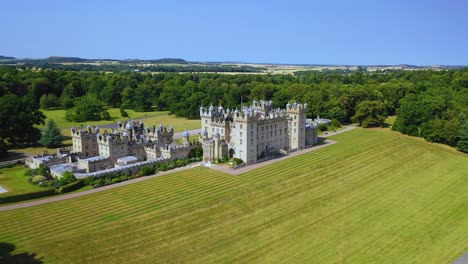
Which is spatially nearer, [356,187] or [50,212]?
[50,212]

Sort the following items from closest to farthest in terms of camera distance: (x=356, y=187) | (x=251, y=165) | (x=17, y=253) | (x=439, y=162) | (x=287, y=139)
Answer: (x=17, y=253) < (x=356, y=187) < (x=251, y=165) < (x=439, y=162) < (x=287, y=139)

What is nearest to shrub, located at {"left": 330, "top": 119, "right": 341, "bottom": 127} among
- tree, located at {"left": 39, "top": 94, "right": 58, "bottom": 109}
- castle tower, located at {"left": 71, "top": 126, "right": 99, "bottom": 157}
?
castle tower, located at {"left": 71, "top": 126, "right": 99, "bottom": 157}

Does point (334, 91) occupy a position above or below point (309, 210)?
above

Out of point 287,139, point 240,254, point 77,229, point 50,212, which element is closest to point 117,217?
point 77,229

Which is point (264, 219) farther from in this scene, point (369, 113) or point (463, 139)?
point (369, 113)

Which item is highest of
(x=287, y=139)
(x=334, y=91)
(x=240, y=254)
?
(x=334, y=91)

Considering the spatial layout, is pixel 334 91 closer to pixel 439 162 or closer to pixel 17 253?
pixel 439 162

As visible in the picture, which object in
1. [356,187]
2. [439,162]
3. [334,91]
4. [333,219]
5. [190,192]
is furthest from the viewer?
[334,91]
